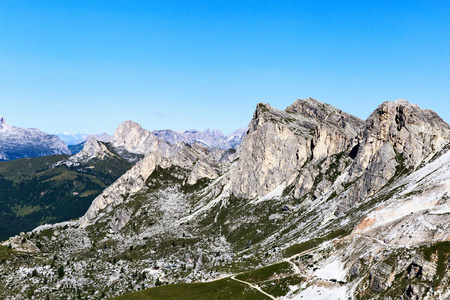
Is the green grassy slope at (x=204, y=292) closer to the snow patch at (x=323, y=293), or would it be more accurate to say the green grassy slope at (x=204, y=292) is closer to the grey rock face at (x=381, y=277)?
the snow patch at (x=323, y=293)

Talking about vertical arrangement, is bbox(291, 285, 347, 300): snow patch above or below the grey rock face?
below

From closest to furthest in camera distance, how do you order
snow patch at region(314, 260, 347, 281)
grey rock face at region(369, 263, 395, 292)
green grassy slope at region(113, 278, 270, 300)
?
grey rock face at region(369, 263, 395, 292) → snow patch at region(314, 260, 347, 281) → green grassy slope at region(113, 278, 270, 300)

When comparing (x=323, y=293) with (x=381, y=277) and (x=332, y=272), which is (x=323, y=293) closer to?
(x=332, y=272)

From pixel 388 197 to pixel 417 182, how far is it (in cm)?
1645

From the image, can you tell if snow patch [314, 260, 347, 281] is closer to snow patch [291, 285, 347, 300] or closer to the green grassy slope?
snow patch [291, 285, 347, 300]

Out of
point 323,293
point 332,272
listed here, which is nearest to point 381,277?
point 323,293


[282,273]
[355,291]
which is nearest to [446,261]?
[355,291]

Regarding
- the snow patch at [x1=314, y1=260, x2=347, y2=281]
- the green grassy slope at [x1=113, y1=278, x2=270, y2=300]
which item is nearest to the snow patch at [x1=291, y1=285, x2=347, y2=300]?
the snow patch at [x1=314, y1=260, x2=347, y2=281]

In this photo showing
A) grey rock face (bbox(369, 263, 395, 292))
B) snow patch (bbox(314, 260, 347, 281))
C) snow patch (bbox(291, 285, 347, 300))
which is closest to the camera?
grey rock face (bbox(369, 263, 395, 292))

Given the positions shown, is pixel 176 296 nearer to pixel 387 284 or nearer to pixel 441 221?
pixel 387 284

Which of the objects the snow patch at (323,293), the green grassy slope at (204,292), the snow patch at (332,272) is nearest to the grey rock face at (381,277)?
the snow patch at (323,293)

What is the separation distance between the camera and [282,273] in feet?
520

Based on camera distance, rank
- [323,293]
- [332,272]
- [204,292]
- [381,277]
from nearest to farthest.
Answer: [381,277]
[323,293]
[332,272]
[204,292]

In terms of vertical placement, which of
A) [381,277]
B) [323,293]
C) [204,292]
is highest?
[381,277]
